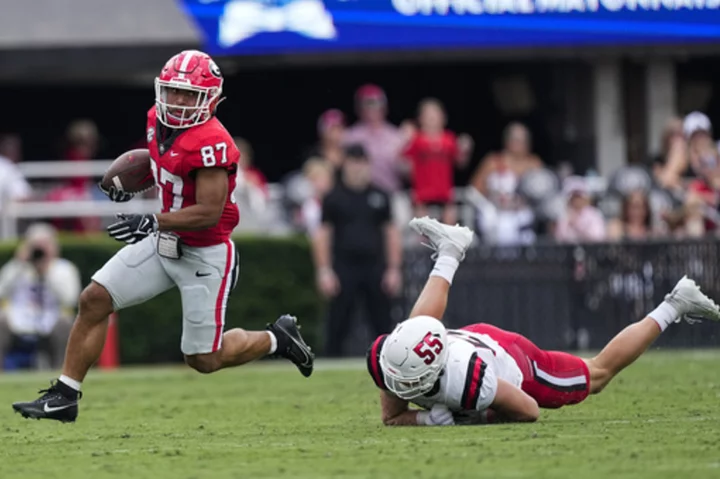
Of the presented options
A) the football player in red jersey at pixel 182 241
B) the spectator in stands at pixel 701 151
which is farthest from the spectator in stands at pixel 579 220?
the football player in red jersey at pixel 182 241

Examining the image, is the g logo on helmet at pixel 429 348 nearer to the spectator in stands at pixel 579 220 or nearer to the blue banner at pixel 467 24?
the spectator in stands at pixel 579 220

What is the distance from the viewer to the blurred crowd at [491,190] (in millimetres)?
15312

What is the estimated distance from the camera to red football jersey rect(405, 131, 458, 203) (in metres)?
15.2

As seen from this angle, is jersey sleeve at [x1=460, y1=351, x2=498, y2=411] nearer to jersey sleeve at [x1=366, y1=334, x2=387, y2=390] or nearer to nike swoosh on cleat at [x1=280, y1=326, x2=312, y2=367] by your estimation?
jersey sleeve at [x1=366, y1=334, x2=387, y2=390]

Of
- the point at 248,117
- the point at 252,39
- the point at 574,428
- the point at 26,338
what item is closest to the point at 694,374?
the point at 574,428

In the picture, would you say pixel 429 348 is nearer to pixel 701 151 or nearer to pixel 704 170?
pixel 704 170

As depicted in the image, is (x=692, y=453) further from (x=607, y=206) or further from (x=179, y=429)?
(x=607, y=206)

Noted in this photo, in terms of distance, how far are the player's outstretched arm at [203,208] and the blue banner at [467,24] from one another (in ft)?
29.3

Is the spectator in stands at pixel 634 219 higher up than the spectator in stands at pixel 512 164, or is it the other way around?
the spectator in stands at pixel 512 164

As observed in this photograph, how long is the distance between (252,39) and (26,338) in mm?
4297

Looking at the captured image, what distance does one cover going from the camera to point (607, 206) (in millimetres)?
16141

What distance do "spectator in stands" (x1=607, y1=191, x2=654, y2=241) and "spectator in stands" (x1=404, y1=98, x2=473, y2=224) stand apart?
63.8 inches

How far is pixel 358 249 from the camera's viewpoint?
1460cm

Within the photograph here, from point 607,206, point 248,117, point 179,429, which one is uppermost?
point 248,117
